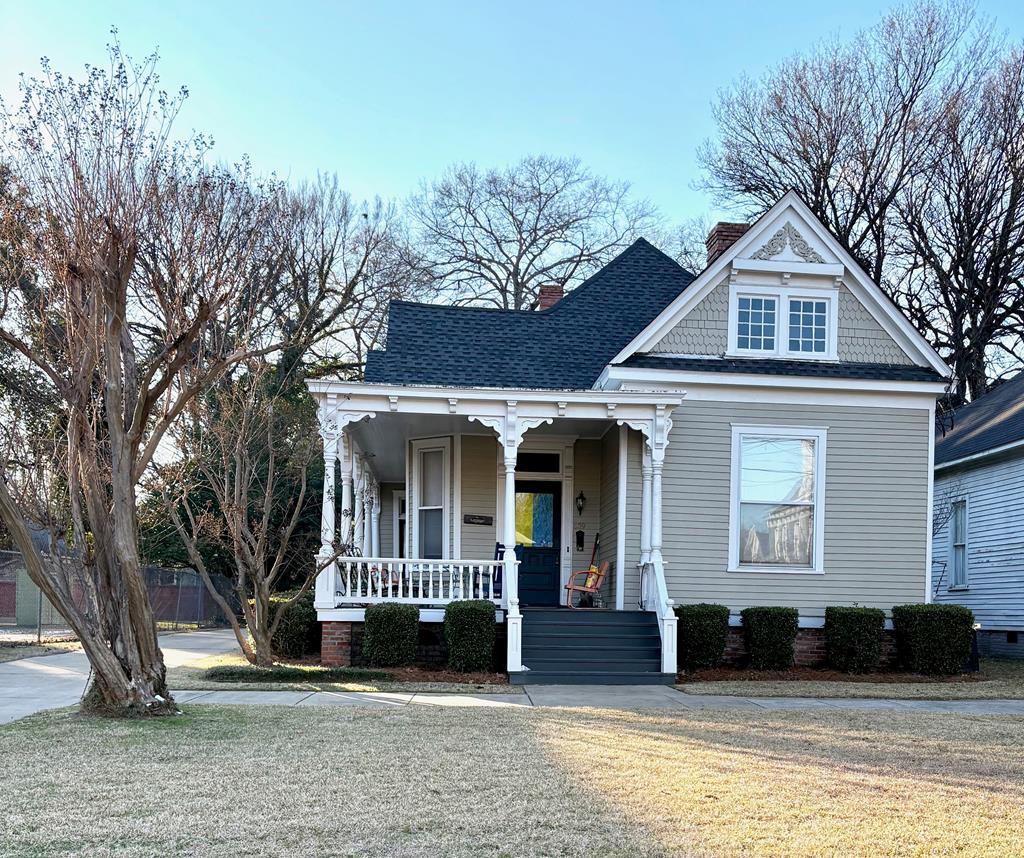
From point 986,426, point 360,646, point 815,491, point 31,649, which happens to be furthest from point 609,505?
point 31,649

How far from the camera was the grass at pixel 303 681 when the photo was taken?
13094mm

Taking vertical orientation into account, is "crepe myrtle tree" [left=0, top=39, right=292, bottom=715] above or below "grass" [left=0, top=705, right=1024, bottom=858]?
above

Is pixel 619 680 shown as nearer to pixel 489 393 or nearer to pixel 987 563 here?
pixel 489 393

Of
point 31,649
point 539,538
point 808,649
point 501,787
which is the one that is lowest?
point 31,649

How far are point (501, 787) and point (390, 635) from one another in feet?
26.9

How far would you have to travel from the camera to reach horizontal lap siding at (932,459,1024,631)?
20672mm

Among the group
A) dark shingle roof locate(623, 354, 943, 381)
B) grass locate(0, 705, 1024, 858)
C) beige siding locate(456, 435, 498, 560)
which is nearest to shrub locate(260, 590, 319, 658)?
beige siding locate(456, 435, 498, 560)

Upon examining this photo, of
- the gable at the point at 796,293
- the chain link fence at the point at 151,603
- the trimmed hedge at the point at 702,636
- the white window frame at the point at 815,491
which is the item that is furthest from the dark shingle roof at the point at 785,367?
the chain link fence at the point at 151,603

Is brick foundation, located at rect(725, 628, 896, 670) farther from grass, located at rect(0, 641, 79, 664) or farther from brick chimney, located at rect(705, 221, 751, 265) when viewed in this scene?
grass, located at rect(0, 641, 79, 664)

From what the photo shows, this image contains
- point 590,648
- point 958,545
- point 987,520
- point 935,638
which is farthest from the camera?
point 958,545

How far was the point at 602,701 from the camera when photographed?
40.0ft

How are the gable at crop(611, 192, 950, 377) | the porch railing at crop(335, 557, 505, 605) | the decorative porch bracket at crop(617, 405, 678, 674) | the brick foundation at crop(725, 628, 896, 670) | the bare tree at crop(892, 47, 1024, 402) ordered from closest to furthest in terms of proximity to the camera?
1. the porch railing at crop(335, 557, 505, 605)
2. the decorative porch bracket at crop(617, 405, 678, 674)
3. the brick foundation at crop(725, 628, 896, 670)
4. the gable at crop(611, 192, 950, 377)
5. the bare tree at crop(892, 47, 1024, 402)

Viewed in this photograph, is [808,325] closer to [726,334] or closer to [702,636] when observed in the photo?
[726,334]

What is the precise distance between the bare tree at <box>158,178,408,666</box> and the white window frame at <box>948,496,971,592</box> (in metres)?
13.9
